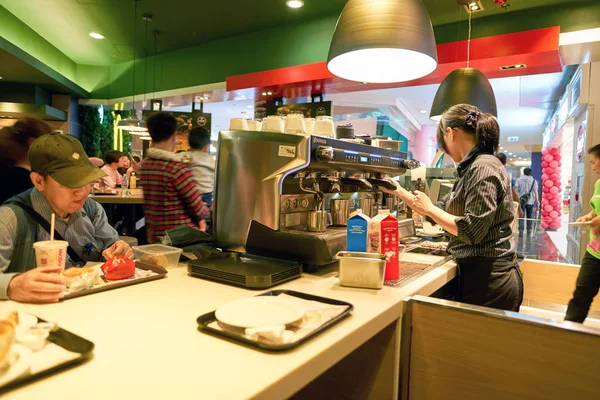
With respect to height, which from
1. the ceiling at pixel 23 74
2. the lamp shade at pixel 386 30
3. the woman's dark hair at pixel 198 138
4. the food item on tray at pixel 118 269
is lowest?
the food item on tray at pixel 118 269

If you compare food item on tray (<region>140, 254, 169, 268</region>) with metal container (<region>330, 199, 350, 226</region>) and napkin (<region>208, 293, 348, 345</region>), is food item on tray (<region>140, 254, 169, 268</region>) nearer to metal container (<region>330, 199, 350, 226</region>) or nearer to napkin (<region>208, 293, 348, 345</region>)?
napkin (<region>208, 293, 348, 345</region>)

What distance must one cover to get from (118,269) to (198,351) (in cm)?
59

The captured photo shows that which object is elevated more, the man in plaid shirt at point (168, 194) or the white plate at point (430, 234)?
the man in plaid shirt at point (168, 194)

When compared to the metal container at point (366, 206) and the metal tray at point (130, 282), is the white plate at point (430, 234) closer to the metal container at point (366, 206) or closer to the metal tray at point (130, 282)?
the metal container at point (366, 206)

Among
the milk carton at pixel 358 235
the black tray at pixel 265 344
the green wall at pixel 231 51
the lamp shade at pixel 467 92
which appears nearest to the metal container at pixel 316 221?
the milk carton at pixel 358 235

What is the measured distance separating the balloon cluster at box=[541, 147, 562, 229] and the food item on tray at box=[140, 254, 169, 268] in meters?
10.2

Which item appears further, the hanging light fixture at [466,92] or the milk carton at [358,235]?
the hanging light fixture at [466,92]

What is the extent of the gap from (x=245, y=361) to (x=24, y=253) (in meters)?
0.90

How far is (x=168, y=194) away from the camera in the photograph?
2.66m

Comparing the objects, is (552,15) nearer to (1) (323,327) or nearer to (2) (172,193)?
(2) (172,193)

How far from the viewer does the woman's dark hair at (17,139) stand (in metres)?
2.13

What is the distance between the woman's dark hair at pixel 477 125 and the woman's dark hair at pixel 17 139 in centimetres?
205

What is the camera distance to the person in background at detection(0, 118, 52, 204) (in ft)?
6.82

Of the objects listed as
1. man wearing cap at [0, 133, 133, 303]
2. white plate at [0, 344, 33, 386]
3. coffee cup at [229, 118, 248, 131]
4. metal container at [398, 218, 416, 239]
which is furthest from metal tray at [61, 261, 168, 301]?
metal container at [398, 218, 416, 239]
